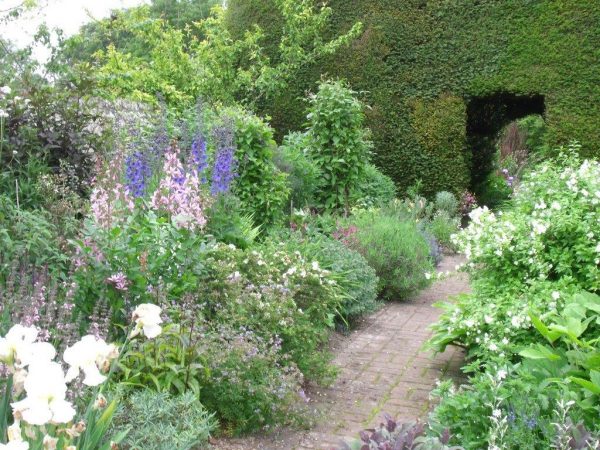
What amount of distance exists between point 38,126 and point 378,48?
801 centimetres

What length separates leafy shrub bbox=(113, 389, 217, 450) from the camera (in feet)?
9.29

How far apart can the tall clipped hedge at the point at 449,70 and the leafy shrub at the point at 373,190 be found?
3.09 ft

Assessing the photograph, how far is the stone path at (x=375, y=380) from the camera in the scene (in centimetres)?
360

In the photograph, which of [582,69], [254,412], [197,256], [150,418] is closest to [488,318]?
[254,412]

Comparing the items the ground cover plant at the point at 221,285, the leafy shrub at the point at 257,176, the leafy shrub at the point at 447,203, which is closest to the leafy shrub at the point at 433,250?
the ground cover plant at the point at 221,285

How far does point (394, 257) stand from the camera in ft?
22.1

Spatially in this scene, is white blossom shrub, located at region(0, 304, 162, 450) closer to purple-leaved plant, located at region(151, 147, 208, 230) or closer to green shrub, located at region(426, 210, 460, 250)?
purple-leaved plant, located at region(151, 147, 208, 230)

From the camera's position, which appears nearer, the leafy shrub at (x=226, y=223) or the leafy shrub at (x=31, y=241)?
the leafy shrub at (x=31, y=241)

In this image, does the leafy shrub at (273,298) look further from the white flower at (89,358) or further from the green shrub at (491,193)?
the green shrub at (491,193)

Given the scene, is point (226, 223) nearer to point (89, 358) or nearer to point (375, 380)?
point (375, 380)

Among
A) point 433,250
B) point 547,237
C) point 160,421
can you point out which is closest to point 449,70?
point 433,250

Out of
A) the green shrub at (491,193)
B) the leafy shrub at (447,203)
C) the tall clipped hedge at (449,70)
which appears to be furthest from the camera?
the green shrub at (491,193)

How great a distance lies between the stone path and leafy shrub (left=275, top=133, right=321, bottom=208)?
270cm

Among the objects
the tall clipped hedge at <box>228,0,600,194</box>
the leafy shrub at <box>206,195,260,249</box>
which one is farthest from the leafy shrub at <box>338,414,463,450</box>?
the tall clipped hedge at <box>228,0,600,194</box>
